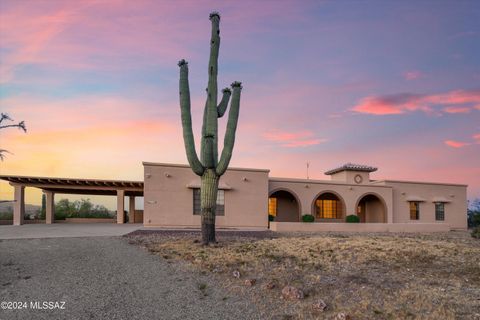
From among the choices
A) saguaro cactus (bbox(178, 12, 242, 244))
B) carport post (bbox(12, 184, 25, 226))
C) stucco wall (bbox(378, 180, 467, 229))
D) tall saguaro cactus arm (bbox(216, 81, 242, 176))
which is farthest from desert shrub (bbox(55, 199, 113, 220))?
stucco wall (bbox(378, 180, 467, 229))

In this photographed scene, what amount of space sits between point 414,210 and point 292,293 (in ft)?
85.5

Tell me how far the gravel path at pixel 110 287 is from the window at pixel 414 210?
24168 millimetres

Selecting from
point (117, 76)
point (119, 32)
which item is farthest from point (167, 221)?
point (119, 32)

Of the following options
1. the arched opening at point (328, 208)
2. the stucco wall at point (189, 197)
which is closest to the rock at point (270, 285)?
the stucco wall at point (189, 197)

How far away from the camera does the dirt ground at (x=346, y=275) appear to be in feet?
25.7

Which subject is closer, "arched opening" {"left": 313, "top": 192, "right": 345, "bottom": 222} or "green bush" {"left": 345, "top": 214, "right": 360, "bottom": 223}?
"green bush" {"left": 345, "top": 214, "right": 360, "bottom": 223}

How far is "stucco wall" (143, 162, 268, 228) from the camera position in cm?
2381

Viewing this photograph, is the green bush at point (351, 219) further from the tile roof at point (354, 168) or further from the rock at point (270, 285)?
the rock at point (270, 285)

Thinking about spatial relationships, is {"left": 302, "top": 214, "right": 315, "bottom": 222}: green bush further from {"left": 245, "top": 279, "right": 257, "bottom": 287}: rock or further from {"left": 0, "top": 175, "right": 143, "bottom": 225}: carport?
{"left": 245, "top": 279, "right": 257, "bottom": 287}: rock

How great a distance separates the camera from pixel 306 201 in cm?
2831

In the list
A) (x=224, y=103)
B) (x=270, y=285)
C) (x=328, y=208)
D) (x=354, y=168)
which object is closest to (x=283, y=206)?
(x=328, y=208)

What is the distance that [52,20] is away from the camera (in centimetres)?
1533

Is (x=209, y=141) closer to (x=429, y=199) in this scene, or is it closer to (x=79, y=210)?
(x=429, y=199)

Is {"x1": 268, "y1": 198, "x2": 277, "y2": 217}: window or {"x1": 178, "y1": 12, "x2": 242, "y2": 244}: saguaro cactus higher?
{"x1": 178, "y1": 12, "x2": 242, "y2": 244}: saguaro cactus
